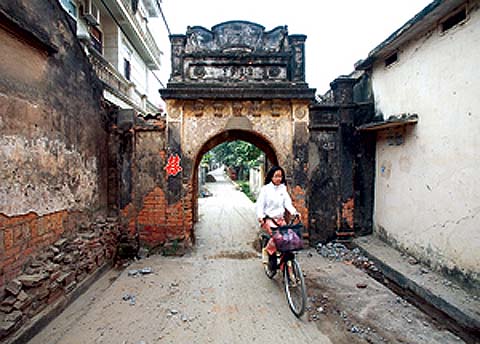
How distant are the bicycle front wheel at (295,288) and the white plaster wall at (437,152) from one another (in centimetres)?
231

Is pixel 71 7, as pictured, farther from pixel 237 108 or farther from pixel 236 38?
pixel 237 108

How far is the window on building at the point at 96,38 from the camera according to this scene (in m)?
7.61

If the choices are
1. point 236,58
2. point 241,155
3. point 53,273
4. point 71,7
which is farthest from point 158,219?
point 241,155

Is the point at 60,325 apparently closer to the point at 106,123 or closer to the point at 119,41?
the point at 106,123

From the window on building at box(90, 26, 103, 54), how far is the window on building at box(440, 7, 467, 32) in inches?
327

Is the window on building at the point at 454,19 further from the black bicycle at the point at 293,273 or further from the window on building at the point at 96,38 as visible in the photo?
the window on building at the point at 96,38

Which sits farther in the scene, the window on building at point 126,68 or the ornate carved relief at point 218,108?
the window on building at point 126,68

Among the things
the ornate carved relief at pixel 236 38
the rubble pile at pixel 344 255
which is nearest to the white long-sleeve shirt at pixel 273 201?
the rubble pile at pixel 344 255

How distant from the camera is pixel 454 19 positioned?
12.5 ft

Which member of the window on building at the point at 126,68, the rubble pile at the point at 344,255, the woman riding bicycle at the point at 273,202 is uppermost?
the window on building at the point at 126,68

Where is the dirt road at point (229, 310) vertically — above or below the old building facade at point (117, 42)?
below

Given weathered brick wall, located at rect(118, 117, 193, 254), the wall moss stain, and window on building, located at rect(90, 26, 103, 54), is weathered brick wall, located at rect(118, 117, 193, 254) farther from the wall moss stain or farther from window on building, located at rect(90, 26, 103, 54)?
window on building, located at rect(90, 26, 103, 54)

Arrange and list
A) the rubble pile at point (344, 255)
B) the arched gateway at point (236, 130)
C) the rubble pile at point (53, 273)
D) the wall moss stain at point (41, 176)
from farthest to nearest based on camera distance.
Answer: the arched gateway at point (236, 130)
the rubble pile at point (344, 255)
the wall moss stain at point (41, 176)
the rubble pile at point (53, 273)

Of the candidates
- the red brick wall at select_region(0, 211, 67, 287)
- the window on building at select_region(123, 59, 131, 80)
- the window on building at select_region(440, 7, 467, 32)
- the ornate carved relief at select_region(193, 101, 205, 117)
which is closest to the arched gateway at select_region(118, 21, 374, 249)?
the ornate carved relief at select_region(193, 101, 205, 117)
